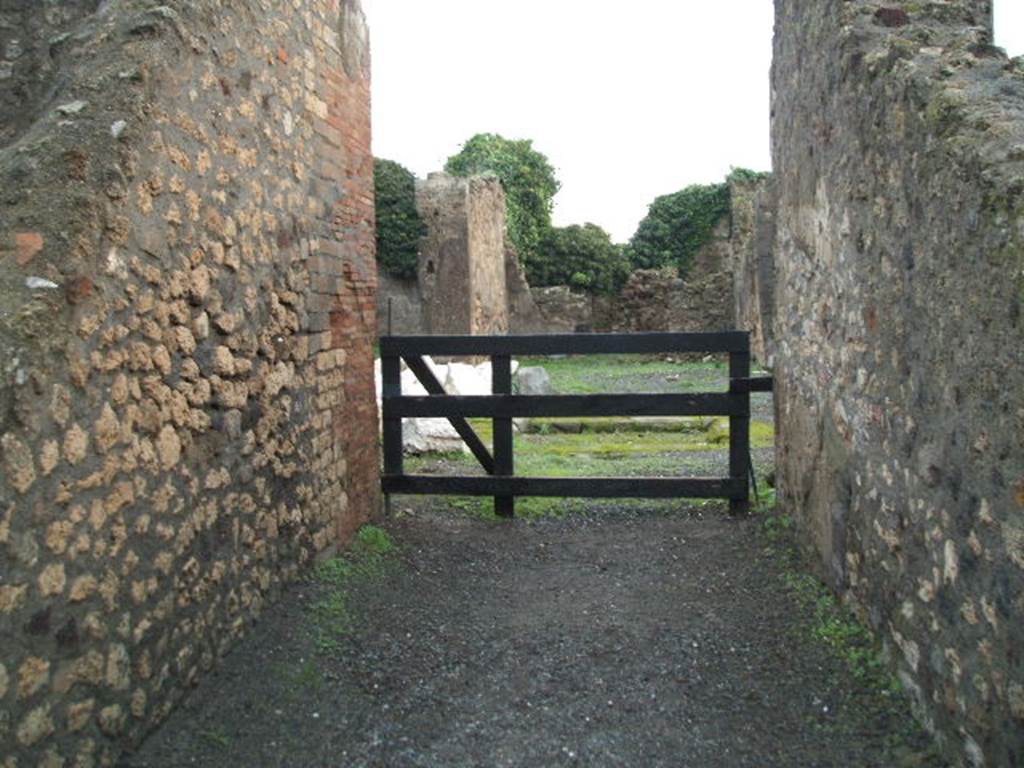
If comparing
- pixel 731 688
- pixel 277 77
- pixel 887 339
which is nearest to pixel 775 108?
pixel 887 339

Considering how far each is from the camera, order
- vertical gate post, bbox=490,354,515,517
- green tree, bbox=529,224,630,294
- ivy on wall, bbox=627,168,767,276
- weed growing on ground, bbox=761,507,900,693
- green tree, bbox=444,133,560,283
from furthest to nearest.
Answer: ivy on wall, bbox=627,168,767,276 < green tree, bbox=444,133,560,283 < green tree, bbox=529,224,630,294 < vertical gate post, bbox=490,354,515,517 < weed growing on ground, bbox=761,507,900,693

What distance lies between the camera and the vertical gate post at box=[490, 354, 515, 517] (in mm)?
6281

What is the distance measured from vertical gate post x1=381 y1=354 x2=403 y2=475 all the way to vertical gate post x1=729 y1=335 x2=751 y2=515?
2.35m

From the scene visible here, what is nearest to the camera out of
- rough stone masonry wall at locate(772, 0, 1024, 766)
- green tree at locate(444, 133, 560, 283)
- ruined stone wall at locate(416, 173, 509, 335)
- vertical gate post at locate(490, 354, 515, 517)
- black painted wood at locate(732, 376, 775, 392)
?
rough stone masonry wall at locate(772, 0, 1024, 766)

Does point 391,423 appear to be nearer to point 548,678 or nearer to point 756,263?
point 548,678

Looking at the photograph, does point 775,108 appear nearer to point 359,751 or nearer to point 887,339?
point 887,339

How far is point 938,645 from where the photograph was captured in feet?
9.46

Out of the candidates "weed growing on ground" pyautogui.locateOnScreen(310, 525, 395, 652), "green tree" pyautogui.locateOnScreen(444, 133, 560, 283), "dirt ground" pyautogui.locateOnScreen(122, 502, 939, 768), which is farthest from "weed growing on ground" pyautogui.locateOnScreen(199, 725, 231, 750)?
"green tree" pyautogui.locateOnScreen(444, 133, 560, 283)

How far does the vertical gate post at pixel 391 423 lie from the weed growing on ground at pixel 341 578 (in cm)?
73

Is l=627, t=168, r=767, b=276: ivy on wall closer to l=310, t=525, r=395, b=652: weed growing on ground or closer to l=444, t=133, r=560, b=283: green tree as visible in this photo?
l=444, t=133, r=560, b=283: green tree

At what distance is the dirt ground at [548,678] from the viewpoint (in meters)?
3.17

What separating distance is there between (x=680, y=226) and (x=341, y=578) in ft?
81.7

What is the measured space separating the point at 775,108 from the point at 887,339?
8.67ft

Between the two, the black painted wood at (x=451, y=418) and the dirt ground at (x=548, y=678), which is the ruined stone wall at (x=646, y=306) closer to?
the black painted wood at (x=451, y=418)
